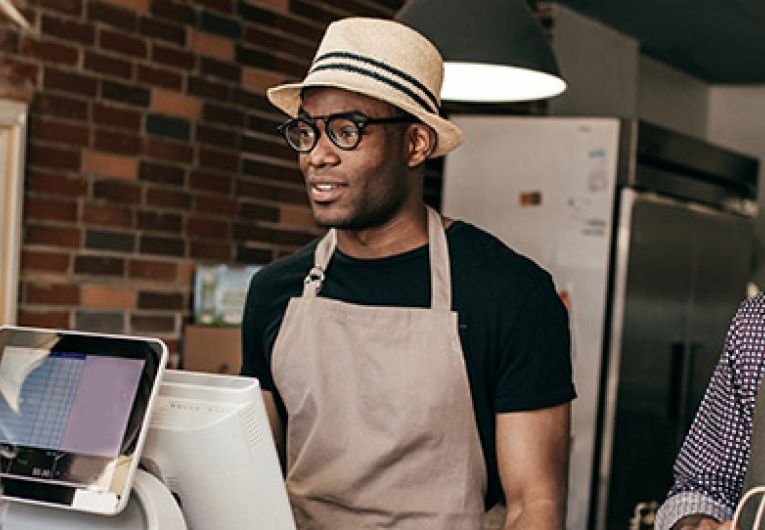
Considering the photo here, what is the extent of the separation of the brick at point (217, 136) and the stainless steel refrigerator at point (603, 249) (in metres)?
0.93

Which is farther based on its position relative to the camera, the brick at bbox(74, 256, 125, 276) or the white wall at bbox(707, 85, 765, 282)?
the white wall at bbox(707, 85, 765, 282)

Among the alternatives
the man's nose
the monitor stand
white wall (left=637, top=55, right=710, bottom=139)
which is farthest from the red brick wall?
white wall (left=637, top=55, right=710, bottom=139)

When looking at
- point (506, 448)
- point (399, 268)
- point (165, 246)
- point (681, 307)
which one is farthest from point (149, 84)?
point (681, 307)

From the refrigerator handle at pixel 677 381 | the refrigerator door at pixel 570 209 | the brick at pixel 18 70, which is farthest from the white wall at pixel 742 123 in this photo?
the brick at pixel 18 70

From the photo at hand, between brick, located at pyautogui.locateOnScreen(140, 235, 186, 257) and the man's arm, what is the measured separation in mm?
1854

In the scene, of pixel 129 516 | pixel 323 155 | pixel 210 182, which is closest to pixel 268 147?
pixel 210 182

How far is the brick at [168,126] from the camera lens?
366 cm

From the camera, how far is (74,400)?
1.60 metres

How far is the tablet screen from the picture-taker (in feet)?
5.10

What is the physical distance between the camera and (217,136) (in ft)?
12.8

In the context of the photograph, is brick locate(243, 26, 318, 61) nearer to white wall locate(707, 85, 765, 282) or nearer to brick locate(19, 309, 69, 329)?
brick locate(19, 309, 69, 329)

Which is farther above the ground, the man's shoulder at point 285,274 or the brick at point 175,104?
the brick at point 175,104

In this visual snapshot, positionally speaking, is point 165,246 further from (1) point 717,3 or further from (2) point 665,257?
(1) point 717,3

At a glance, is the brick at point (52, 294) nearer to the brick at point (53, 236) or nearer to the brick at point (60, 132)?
the brick at point (53, 236)
